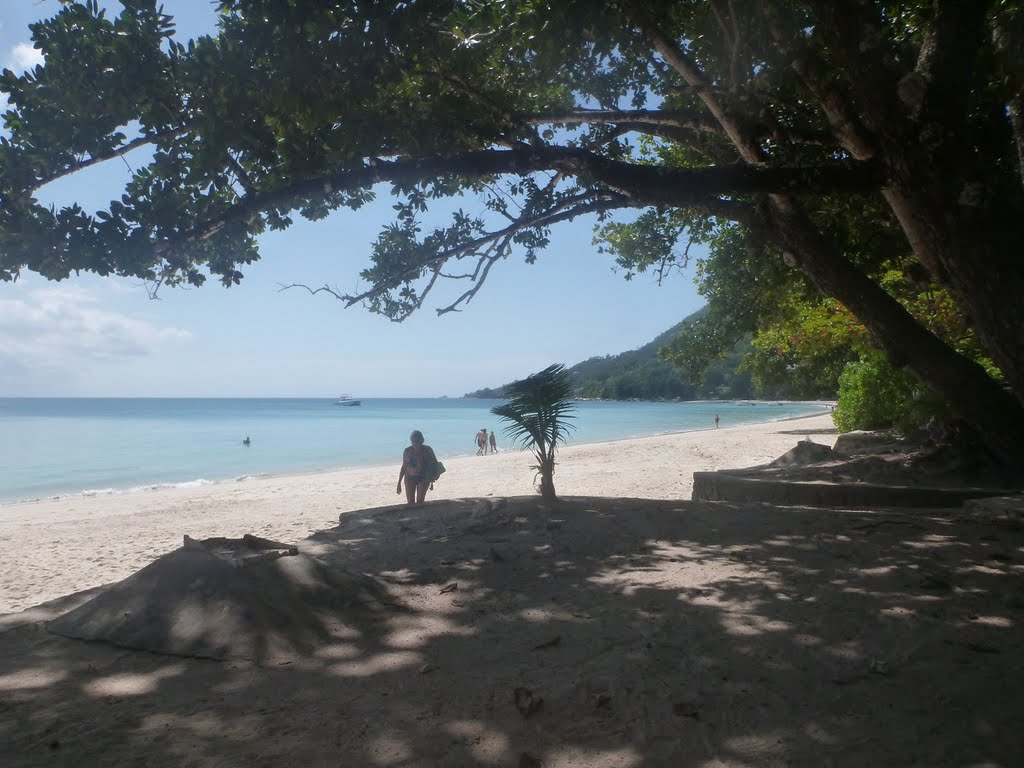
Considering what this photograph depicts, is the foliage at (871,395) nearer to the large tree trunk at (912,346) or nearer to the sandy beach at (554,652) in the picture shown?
the large tree trunk at (912,346)

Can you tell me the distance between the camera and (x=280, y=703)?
260cm

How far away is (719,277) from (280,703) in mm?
10270

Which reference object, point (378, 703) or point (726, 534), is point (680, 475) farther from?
point (378, 703)

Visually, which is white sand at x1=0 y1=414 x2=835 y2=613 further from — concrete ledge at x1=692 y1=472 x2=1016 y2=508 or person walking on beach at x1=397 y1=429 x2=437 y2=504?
concrete ledge at x1=692 y1=472 x2=1016 y2=508

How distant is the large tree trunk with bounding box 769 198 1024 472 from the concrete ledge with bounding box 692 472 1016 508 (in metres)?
0.55

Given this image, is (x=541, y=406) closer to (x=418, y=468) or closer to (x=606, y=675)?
(x=418, y=468)

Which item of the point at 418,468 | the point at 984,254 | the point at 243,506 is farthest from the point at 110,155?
the point at 243,506

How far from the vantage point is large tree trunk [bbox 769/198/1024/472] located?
228 inches

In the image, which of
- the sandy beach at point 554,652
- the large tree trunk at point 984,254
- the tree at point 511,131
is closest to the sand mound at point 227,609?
the sandy beach at point 554,652

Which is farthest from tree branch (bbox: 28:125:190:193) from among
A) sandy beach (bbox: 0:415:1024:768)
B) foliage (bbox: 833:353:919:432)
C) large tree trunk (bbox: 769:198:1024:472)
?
foliage (bbox: 833:353:919:432)

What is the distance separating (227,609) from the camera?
3.29 meters

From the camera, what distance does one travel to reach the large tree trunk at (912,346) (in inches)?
228

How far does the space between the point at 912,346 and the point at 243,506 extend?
45.6 feet

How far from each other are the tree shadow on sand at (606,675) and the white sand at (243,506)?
17.1 feet
